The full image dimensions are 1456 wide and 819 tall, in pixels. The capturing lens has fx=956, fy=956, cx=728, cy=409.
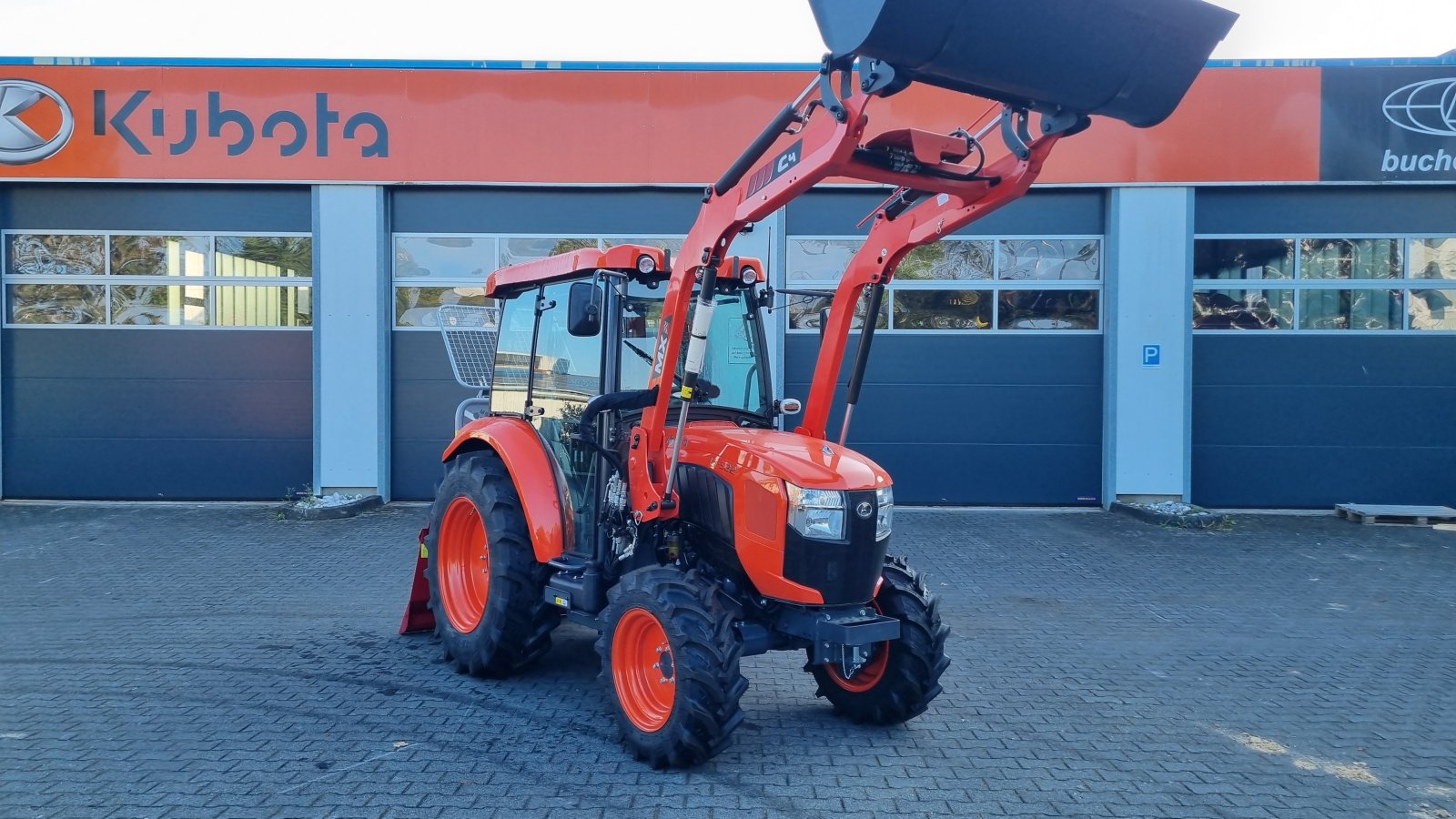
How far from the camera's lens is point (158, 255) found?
11.4m

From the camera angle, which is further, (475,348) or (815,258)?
(815,258)

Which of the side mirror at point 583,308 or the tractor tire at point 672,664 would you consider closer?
the tractor tire at point 672,664


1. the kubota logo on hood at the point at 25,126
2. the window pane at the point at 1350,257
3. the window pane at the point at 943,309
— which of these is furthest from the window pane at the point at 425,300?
the window pane at the point at 1350,257

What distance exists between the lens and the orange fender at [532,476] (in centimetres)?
507

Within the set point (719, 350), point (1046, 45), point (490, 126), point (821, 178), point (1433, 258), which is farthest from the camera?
point (1433, 258)

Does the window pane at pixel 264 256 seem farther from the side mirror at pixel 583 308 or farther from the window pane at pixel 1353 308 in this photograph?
the window pane at pixel 1353 308

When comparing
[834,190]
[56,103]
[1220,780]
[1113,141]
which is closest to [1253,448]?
[1113,141]

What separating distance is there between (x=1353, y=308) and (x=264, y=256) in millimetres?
12973

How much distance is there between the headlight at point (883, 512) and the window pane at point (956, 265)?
7.30 metres

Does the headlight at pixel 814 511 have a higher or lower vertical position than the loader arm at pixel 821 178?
lower

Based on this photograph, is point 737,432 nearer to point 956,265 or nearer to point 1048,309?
point 956,265

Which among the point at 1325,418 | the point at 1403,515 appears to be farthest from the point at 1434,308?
the point at 1403,515

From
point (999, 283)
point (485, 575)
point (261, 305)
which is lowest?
point (485, 575)

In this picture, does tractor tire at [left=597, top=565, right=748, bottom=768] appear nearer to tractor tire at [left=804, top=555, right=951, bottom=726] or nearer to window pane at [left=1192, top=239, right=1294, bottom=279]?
tractor tire at [left=804, top=555, right=951, bottom=726]
